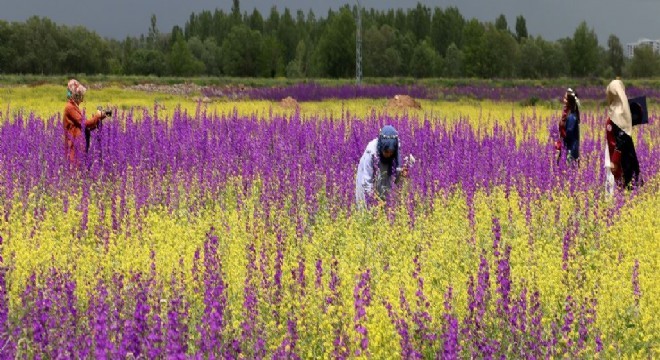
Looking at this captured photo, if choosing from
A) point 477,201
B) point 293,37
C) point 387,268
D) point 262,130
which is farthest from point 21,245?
point 293,37

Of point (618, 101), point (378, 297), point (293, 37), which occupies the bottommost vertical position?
point (378, 297)

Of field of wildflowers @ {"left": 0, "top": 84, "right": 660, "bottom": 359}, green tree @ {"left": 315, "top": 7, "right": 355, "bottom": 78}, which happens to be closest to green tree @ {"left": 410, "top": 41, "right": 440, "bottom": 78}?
green tree @ {"left": 315, "top": 7, "right": 355, "bottom": 78}

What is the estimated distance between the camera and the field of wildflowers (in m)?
5.19

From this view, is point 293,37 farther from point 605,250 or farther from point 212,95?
point 605,250

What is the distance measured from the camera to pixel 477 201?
34.3 feet

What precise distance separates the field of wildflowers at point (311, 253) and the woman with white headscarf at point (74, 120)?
231 mm

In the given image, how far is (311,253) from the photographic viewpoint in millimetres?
7785

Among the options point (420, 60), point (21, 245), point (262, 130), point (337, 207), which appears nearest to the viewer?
point (21, 245)

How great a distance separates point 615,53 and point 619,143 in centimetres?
11418

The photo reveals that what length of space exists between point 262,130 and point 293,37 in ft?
379

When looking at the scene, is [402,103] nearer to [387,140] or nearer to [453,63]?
[387,140]

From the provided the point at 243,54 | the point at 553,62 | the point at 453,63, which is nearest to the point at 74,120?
the point at 243,54

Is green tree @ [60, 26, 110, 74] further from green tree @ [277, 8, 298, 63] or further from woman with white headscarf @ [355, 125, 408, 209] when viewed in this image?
woman with white headscarf @ [355, 125, 408, 209]

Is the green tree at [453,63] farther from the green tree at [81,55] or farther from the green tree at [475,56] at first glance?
the green tree at [81,55]
